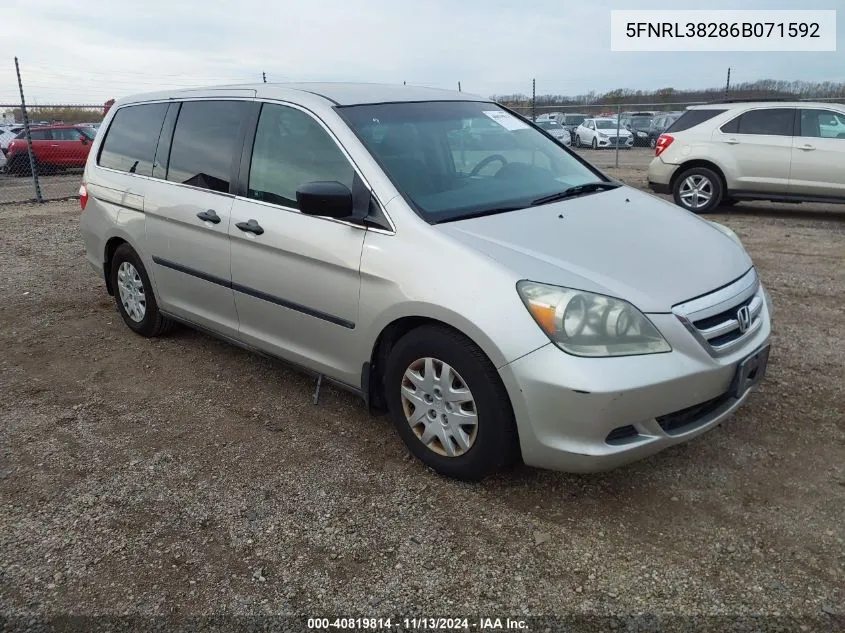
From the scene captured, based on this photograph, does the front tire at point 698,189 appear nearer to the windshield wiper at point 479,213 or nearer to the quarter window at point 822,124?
the quarter window at point 822,124

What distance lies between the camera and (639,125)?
29250mm

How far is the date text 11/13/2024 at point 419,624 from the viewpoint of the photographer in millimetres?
2332

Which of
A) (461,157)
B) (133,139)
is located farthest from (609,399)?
(133,139)

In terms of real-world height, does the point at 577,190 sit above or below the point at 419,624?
above

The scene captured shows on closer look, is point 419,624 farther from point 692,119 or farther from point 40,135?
point 40,135

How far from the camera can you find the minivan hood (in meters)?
2.77

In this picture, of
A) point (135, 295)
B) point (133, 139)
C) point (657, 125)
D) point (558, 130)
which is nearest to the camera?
point (133, 139)

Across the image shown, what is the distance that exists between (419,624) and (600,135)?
26.5m

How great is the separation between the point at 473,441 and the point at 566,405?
0.49 metres

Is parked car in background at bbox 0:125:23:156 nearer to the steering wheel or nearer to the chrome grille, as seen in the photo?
the steering wheel

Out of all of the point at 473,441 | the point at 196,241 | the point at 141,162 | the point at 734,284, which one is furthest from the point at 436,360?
the point at 141,162

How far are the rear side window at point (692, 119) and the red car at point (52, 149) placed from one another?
567 inches

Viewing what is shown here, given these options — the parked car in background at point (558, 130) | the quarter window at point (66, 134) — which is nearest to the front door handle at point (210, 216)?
the quarter window at point (66, 134)

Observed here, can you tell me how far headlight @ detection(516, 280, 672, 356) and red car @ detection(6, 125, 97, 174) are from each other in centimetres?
1816
